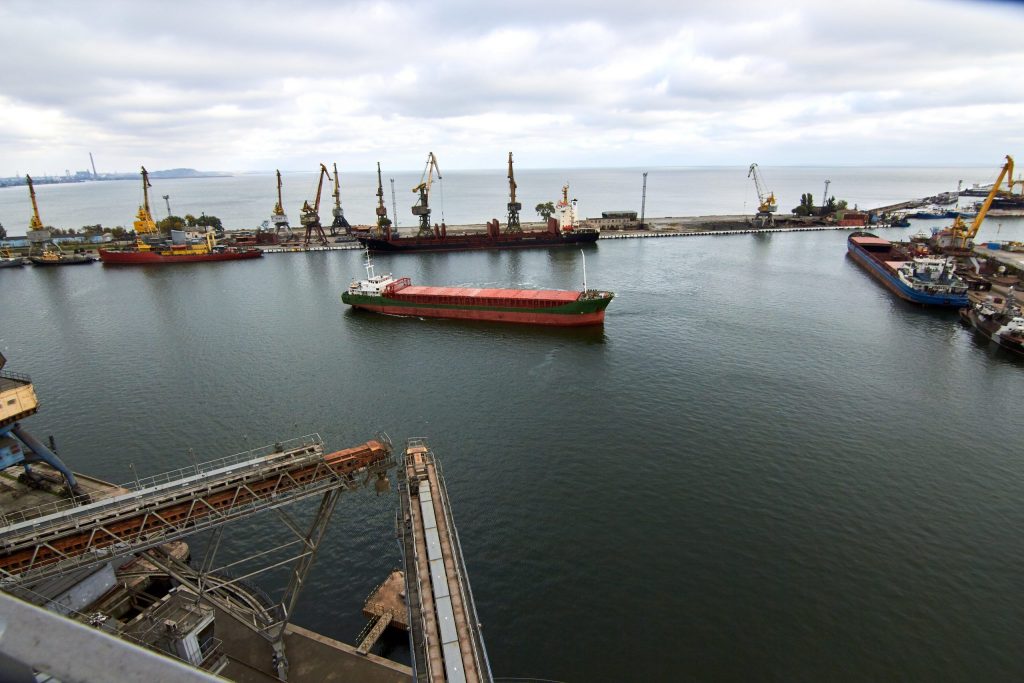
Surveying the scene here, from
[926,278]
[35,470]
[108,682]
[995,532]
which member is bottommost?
[995,532]

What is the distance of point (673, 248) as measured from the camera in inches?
5325

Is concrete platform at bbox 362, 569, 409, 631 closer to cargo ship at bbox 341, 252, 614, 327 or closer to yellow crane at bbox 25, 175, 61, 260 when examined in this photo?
cargo ship at bbox 341, 252, 614, 327

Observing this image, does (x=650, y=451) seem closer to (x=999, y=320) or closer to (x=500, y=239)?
(x=999, y=320)

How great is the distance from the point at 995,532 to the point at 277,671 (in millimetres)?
41990

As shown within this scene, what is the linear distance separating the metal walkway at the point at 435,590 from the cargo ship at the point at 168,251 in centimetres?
11749

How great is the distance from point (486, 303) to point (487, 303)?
0.16 m

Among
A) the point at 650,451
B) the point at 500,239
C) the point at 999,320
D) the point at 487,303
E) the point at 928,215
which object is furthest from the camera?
the point at 928,215

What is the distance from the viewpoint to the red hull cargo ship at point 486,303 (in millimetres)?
72438

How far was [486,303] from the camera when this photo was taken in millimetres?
76375

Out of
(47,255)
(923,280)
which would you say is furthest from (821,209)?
(47,255)

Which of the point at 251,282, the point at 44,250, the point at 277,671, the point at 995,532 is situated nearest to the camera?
the point at 277,671

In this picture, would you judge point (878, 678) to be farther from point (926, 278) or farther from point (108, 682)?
point (926, 278)

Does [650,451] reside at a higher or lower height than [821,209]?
lower

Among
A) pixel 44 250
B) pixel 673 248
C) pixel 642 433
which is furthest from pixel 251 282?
pixel 673 248
